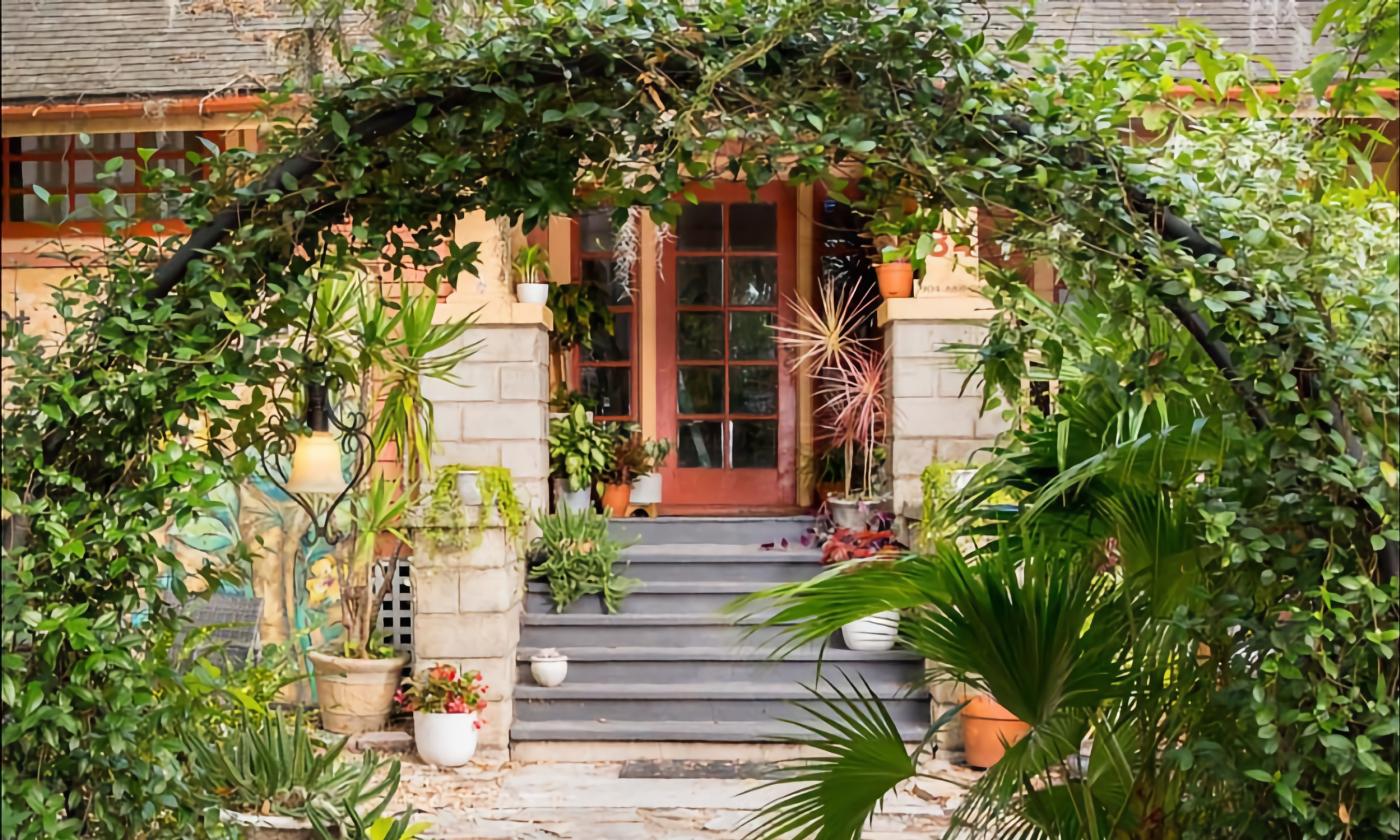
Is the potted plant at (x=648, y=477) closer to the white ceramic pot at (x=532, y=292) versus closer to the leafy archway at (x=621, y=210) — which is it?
the white ceramic pot at (x=532, y=292)

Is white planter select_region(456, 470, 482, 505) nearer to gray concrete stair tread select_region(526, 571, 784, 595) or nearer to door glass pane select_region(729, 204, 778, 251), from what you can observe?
gray concrete stair tread select_region(526, 571, 784, 595)

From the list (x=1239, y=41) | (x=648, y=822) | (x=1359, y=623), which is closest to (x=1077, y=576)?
(x=1359, y=623)

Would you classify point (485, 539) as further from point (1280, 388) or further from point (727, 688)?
point (1280, 388)

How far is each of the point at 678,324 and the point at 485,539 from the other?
275 centimetres

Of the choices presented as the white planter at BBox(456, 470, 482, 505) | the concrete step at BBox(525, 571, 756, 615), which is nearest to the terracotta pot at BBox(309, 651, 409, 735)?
the concrete step at BBox(525, 571, 756, 615)

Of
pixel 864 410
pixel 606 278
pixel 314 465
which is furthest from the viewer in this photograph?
pixel 606 278

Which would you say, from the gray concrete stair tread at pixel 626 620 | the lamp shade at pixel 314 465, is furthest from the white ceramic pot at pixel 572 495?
the lamp shade at pixel 314 465

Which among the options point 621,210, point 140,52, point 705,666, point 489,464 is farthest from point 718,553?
point 621,210

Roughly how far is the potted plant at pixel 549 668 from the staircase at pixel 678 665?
51mm

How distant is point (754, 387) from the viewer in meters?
9.02

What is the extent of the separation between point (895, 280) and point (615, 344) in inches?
94.9

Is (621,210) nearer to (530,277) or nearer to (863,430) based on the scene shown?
(530,277)

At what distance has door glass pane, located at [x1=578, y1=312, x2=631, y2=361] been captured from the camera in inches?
356

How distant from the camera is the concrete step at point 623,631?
23.5ft
